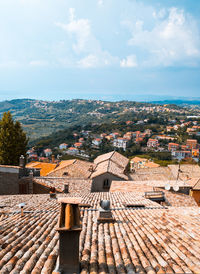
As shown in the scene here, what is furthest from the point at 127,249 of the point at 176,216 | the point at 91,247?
the point at 176,216

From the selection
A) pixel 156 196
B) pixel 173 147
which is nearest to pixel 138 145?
pixel 173 147

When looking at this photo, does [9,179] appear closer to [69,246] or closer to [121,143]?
[69,246]

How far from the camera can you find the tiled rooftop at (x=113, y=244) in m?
3.90

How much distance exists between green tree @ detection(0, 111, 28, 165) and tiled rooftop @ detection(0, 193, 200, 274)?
49.0 ft

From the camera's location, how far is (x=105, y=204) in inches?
279

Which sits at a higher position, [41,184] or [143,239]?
[143,239]

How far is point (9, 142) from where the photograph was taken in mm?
21578

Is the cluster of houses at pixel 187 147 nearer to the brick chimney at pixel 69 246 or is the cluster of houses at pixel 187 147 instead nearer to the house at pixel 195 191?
the house at pixel 195 191

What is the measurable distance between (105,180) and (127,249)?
19.1 m

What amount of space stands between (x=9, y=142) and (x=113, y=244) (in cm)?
1919

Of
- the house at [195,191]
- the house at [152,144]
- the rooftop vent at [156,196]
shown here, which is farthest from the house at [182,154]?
the rooftop vent at [156,196]

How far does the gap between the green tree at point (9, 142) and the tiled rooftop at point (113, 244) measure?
1493 centimetres

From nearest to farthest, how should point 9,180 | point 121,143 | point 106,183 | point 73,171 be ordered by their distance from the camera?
1. point 9,180
2. point 106,183
3. point 73,171
4. point 121,143

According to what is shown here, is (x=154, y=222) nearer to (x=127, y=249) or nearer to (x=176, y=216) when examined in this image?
(x=176, y=216)
